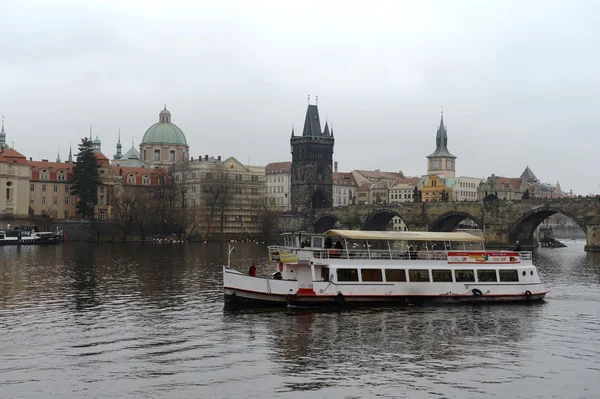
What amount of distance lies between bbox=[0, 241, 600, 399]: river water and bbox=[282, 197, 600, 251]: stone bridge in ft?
226

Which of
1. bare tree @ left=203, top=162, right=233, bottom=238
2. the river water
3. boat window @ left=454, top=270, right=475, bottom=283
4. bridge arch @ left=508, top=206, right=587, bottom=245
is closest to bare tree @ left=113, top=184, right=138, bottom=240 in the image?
bare tree @ left=203, top=162, right=233, bottom=238

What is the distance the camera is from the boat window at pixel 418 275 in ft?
155

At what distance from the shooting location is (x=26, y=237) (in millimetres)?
127312

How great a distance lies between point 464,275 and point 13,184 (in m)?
116

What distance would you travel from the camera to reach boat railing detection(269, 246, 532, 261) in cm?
4594

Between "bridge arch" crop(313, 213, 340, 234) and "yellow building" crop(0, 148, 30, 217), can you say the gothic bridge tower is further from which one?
"yellow building" crop(0, 148, 30, 217)

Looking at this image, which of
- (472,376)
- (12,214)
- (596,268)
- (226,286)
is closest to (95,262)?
(226,286)

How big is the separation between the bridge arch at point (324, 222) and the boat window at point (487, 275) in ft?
406

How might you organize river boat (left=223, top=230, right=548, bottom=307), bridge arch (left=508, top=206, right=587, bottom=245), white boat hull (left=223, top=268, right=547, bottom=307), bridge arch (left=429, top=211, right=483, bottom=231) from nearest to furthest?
white boat hull (left=223, top=268, right=547, bottom=307) < river boat (left=223, top=230, right=548, bottom=307) < bridge arch (left=508, top=206, right=587, bottom=245) < bridge arch (left=429, top=211, right=483, bottom=231)

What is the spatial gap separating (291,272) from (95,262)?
138 feet

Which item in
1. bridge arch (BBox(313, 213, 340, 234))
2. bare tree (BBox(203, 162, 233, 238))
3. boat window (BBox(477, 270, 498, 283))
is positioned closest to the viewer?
boat window (BBox(477, 270, 498, 283))

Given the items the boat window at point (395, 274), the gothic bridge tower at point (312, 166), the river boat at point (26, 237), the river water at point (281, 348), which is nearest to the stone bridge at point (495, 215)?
the gothic bridge tower at point (312, 166)

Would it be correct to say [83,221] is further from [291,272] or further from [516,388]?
[516,388]

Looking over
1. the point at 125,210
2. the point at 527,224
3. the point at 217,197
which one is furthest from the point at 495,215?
the point at 125,210
